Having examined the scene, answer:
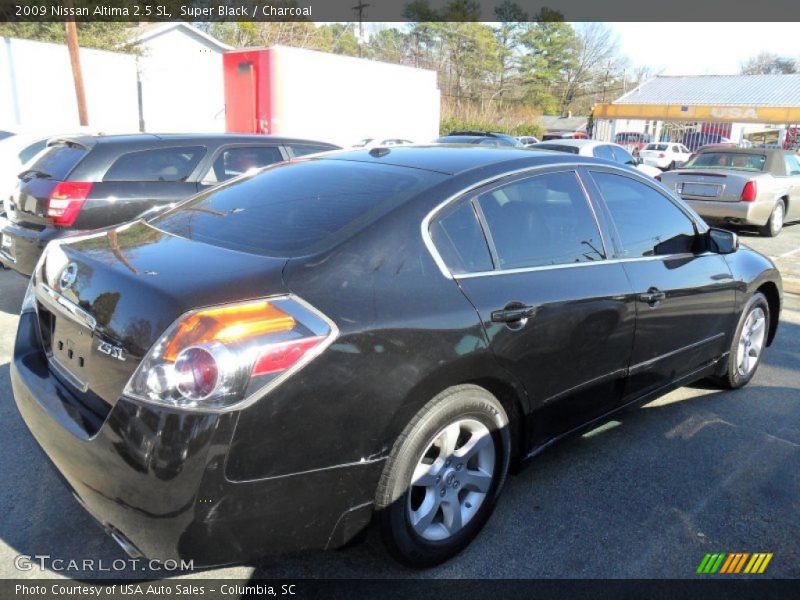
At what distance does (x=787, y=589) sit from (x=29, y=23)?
38.2 m

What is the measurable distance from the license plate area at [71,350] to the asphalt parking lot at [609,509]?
31.3 inches

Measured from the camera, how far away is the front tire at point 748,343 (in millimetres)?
4430

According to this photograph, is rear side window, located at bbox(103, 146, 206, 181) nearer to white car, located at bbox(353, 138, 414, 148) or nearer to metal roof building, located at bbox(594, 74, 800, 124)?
white car, located at bbox(353, 138, 414, 148)

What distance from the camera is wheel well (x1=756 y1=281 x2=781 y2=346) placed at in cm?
475

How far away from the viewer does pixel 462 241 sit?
107 inches

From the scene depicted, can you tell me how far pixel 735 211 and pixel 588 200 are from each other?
9137 mm

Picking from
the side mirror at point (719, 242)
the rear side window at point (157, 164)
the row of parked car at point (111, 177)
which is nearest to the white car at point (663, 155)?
the row of parked car at point (111, 177)

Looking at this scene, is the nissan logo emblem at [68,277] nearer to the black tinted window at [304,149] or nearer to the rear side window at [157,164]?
the rear side window at [157,164]

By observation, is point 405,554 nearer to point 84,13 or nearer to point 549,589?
point 549,589

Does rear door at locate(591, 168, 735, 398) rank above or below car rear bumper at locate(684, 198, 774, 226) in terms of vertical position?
above

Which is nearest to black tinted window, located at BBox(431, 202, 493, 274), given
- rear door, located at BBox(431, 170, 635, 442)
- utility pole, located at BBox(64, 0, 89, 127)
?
rear door, located at BBox(431, 170, 635, 442)

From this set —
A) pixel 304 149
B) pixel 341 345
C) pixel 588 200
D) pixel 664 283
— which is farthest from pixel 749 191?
pixel 341 345

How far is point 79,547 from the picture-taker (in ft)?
8.92

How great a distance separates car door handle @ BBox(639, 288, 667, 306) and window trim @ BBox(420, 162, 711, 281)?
177mm
